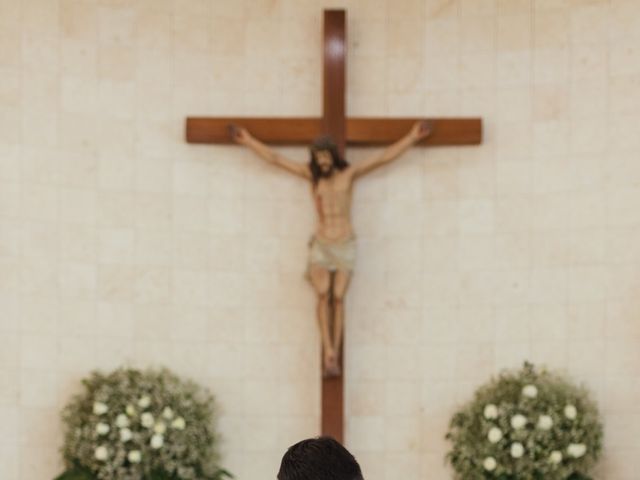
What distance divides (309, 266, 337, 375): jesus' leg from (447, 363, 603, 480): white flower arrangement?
86 centimetres

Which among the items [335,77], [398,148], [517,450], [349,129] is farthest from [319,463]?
[335,77]

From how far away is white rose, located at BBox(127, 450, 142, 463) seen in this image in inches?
223

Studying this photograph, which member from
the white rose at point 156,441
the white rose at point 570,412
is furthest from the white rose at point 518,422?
the white rose at point 156,441

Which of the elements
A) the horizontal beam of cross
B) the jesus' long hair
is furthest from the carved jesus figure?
the horizontal beam of cross

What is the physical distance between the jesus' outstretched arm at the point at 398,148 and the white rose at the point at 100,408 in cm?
198

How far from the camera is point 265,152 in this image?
6301 millimetres

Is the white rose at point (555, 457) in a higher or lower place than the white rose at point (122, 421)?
lower

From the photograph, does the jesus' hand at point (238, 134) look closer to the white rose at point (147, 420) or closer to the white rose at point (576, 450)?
the white rose at point (147, 420)

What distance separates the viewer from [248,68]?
6594mm

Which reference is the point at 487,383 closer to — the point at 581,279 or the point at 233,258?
the point at 581,279

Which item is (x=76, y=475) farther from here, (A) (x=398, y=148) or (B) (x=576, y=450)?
(B) (x=576, y=450)

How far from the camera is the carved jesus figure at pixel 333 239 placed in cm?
615

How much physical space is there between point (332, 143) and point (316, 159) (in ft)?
0.46

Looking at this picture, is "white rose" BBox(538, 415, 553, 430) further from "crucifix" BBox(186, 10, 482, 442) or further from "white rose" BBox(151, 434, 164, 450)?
"white rose" BBox(151, 434, 164, 450)
